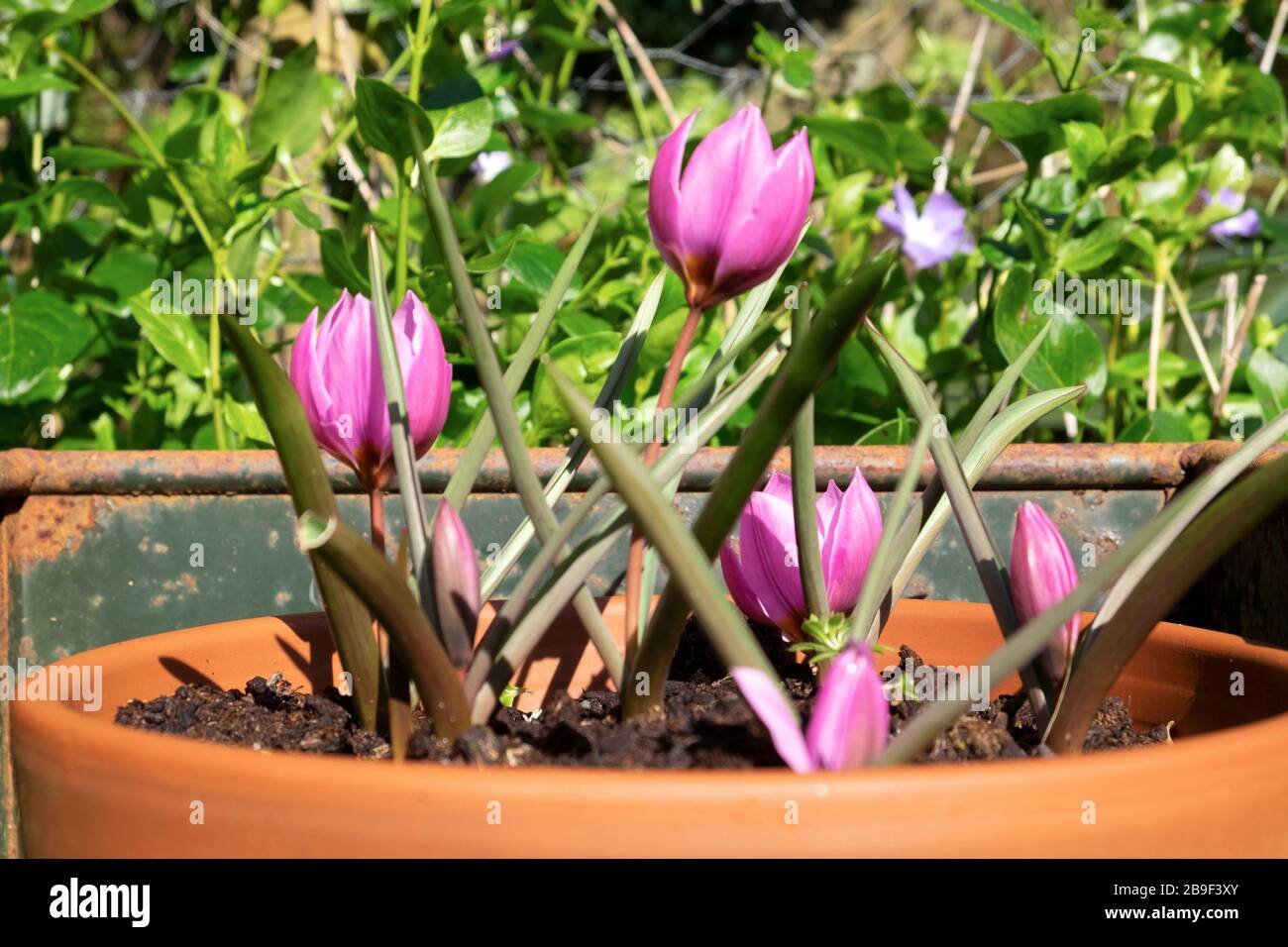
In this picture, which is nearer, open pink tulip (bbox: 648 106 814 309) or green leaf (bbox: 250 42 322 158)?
open pink tulip (bbox: 648 106 814 309)

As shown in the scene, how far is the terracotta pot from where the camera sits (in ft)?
A: 1.02

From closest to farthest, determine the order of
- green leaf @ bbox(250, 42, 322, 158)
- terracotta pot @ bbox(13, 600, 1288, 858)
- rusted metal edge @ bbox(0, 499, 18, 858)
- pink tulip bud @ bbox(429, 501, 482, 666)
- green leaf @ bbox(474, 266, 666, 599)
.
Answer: terracotta pot @ bbox(13, 600, 1288, 858), pink tulip bud @ bbox(429, 501, 482, 666), green leaf @ bbox(474, 266, 666, 599), rusted metal edge @ bbox(0, 499, 18, 858), green leaf @ bbox(250, 42, 322, 158)

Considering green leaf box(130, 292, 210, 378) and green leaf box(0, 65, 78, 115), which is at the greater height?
green leaf box(0, 65, 78, 115)

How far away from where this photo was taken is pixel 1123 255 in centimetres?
113

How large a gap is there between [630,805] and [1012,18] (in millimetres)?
767

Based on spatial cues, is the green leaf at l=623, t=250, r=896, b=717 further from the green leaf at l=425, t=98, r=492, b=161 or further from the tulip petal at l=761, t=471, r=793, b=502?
the green leaf at l=425, t=98, r=492, b=161

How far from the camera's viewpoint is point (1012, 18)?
35.1 inches

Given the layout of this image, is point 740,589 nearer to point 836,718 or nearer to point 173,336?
point 836,718

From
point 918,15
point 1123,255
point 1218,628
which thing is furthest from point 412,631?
point 918,15

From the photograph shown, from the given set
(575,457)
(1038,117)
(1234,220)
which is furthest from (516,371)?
(1234,220)

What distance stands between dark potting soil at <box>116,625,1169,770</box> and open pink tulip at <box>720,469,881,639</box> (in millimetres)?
39

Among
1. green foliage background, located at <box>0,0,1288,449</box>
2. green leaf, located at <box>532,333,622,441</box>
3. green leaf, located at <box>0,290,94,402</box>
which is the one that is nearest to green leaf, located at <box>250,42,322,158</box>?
green foliage background, located at <box>0,0,1288,449</box>

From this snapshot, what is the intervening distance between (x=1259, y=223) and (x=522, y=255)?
2.74 feet

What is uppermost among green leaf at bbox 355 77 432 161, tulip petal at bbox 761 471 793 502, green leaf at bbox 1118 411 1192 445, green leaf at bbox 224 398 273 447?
green leaf at bbox 355 77 432 161
